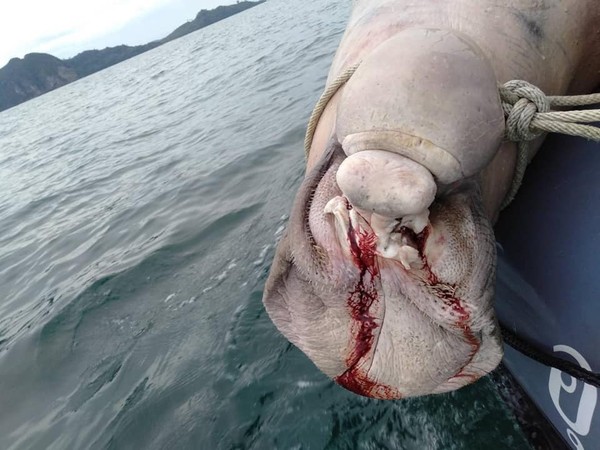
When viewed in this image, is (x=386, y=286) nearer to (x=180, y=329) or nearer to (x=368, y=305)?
(x=368, y=305)

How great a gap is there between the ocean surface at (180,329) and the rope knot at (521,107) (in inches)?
63.1

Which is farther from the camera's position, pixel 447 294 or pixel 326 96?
pixel 326 96

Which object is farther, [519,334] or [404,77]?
[519,334]

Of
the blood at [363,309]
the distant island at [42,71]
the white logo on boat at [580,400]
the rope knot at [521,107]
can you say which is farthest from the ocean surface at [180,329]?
the distant island at [42,71]

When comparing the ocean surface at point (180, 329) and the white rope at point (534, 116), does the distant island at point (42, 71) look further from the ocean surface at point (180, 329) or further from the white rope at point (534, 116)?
the white rope at point (534, 116)

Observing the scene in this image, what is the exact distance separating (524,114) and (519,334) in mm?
945

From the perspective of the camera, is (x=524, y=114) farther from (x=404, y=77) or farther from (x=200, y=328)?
(x=200, y=328)

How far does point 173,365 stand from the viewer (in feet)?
11.7

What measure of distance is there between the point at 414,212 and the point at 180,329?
321 cm

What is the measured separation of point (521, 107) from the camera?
1.38 meters

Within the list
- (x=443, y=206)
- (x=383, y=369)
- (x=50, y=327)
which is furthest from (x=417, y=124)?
(x=50, y=327)

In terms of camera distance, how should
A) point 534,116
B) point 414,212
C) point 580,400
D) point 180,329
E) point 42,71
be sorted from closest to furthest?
point 414,212 < point 534,116 < point 580,400 < point 180,329 < point 42,71

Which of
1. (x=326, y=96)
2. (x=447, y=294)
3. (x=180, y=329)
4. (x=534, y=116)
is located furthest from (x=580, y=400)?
(x=180, y=329)

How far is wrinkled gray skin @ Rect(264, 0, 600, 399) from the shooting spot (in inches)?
45.6
